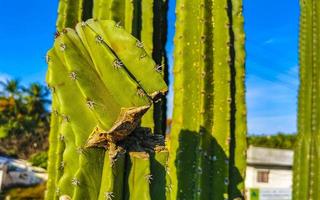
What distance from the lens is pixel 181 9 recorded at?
3697mm

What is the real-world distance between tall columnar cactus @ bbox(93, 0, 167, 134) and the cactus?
28.9 inches

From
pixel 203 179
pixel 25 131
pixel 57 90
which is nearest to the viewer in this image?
pixel 57 90

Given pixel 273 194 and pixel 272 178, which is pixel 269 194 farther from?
pixel 272 178

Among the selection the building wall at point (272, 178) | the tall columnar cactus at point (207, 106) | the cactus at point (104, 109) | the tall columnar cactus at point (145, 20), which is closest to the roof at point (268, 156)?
the building wall at point (272, 178)

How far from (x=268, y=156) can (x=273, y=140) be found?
5.41 meters

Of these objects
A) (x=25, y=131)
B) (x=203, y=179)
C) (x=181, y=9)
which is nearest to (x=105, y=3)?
(x=181, y=9)

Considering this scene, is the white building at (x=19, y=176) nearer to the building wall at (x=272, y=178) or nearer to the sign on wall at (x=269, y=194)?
the building wall at (x=272, y=178)

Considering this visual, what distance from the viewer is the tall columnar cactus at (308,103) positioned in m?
5.02

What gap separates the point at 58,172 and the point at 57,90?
3.58ft

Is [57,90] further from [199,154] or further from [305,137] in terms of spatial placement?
[305,137]

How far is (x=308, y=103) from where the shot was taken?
509cm

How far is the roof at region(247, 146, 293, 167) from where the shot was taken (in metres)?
16.5

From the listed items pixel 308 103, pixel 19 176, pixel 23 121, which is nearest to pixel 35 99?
pixel 23 121

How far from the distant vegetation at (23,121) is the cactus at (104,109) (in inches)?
1075
